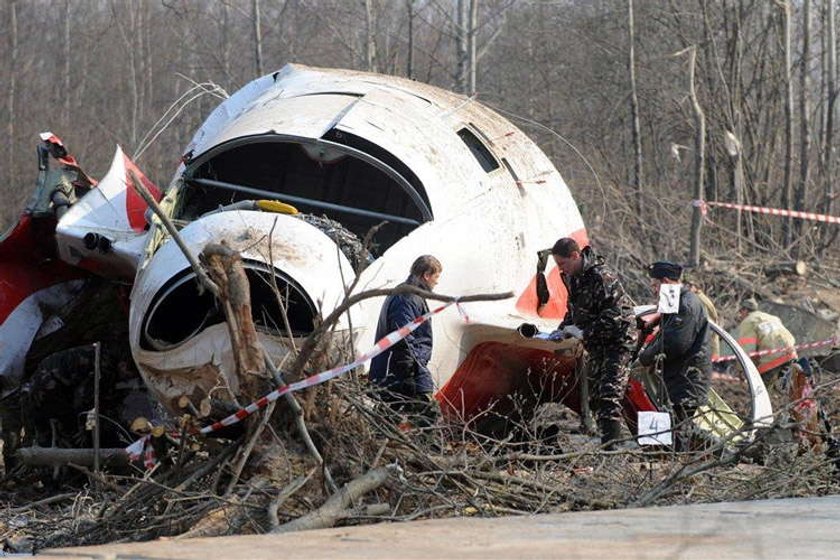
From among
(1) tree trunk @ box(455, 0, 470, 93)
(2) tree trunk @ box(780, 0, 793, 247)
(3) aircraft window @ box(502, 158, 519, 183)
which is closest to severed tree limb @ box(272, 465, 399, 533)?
(3) aircraft window @ box(502, 158, 519, 183)

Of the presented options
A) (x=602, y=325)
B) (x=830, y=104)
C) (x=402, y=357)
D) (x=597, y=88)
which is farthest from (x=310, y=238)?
(x=597, y=88)

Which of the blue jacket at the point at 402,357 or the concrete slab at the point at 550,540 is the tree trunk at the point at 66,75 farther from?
the concrete slab at the point at 550,540

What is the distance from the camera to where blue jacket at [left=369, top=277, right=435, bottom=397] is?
8219 millimetres

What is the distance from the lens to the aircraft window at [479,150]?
10.3 meters

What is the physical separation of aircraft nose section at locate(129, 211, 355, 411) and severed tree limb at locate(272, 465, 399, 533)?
1480mm

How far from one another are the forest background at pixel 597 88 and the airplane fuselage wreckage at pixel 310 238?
8.33 ft

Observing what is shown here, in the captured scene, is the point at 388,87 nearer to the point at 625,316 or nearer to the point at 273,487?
the point at 625,316

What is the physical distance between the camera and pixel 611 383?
912 cm

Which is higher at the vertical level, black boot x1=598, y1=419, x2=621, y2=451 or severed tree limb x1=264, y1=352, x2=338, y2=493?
severed tree limb x1=264, y1=352, x2=338, y2=493

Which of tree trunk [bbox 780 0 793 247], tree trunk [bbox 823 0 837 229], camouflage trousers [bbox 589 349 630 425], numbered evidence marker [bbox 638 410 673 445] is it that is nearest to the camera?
numbered evidence marker [bbox 638 410 673 445]

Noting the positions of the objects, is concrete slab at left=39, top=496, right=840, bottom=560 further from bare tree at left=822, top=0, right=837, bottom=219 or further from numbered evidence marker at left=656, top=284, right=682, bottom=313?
bare tree at left=822, top=0, right=837, bottom=219

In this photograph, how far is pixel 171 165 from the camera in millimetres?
33750

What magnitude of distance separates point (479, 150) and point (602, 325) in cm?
195

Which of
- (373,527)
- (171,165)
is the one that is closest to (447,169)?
(373,527)
